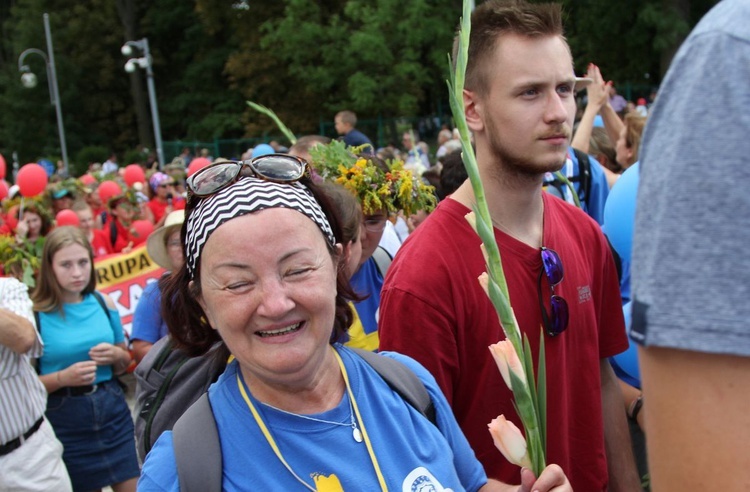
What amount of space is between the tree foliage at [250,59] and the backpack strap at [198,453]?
93.3 ft

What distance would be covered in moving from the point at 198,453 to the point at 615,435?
1527 mm

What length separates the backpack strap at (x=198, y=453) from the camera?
1.59 meters

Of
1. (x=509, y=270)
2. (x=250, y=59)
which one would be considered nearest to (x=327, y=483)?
(x=509, y=270)

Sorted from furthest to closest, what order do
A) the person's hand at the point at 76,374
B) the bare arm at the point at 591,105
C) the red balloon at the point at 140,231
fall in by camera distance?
the red balloon at the point at 140,231 → the bare arm at the point at 591,105 → the person's hand at the point at 76,374

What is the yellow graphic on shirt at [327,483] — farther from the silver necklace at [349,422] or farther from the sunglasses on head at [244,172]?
the sunglasses on head at [244,172]

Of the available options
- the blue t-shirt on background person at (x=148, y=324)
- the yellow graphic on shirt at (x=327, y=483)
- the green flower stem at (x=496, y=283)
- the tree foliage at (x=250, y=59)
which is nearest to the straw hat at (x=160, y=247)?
the blue t-shirt on background person at (x=148, y=324)

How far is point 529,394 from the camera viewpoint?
5.22 feet

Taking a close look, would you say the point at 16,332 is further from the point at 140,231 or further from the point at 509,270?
the point at 140,231

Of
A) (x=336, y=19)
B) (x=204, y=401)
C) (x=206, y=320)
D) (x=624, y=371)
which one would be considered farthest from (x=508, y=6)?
(x=336, y=19)

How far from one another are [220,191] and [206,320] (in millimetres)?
430

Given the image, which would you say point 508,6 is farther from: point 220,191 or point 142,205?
point 142,205

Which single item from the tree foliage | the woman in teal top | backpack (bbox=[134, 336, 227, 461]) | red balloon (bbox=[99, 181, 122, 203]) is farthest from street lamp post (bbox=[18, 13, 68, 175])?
backpack (bbox=[134, 336, 227, 461])

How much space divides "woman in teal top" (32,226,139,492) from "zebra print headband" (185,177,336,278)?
3048mm

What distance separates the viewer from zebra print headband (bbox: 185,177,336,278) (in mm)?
1760
